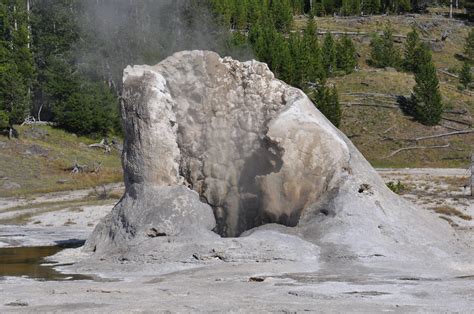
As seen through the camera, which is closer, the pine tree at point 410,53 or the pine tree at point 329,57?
the pine tree at point 329,57

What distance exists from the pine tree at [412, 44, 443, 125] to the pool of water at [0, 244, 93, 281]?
47617 millimetres

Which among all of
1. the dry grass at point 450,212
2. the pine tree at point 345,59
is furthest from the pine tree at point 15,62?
the dry grass at point 450,212

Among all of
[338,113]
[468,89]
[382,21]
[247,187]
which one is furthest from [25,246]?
[382,21]

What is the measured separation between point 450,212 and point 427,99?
1484 inches

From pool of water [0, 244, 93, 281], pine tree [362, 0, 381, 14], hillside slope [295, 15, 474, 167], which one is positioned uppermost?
pine tree [362, 0, 381, 14]

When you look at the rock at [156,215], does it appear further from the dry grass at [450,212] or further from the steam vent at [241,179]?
the dry grass at [450,212]

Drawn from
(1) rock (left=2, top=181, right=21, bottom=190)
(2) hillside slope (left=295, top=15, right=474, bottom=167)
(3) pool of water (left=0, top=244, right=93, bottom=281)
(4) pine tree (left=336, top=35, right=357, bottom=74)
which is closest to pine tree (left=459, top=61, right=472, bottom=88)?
(2) hillside slope (left=295, top=15, right=474, bottom=167)

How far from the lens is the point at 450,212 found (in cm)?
2897

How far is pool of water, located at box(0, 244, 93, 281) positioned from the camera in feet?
53.3

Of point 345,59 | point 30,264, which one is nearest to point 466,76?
point 345,59

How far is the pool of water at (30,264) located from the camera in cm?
1625

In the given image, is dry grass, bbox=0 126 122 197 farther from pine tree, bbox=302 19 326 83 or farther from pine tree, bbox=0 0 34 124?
pine tree, bbox=302 19 326 83

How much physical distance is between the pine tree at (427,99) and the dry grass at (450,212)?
3637 centimetres

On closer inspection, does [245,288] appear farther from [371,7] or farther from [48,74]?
[371,7]
